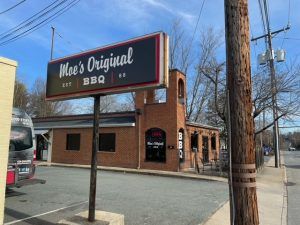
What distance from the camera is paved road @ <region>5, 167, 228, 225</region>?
834cm

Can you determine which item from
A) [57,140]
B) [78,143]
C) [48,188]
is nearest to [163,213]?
[48,188]

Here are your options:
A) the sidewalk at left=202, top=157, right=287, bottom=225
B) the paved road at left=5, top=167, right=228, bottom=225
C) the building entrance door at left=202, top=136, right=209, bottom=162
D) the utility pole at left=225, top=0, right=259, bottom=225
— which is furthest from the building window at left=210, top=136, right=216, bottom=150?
the utility pole at left=225, top=0, right=259, bottom=225

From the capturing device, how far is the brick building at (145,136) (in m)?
21.5

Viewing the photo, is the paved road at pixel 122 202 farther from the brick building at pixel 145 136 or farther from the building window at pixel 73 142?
the building window at pixel 73 142

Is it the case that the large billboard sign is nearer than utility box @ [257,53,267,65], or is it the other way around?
the large billboard sign

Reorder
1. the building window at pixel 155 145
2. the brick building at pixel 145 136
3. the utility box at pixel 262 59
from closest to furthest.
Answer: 1. the brick building at pixel 145 136
2. the building window at pixel 155 145
3. the utility box at pixel 262 59

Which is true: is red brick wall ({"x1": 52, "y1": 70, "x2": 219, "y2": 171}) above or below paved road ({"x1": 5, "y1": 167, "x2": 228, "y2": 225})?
above

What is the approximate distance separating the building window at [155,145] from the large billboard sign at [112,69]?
1560cm

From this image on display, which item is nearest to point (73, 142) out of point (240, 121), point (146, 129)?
point (146, 129)

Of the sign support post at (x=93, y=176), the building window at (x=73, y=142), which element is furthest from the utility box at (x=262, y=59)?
the sign support post at (x=93, y=176)

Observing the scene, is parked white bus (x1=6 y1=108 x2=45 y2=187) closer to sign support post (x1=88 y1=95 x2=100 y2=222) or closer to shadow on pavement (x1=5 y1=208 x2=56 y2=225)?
shadow on pavement (x1=5 y1=208 x2=56 y2=225)

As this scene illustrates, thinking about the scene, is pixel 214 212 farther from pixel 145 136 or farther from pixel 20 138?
pixel 145 136

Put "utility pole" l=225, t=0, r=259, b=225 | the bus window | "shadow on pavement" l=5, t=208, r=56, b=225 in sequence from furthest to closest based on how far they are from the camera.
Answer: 1. the bus window
2. "shadow on pavement" l=5, t=208, r=56, b=225
3. "utility pole" l=225, t=0, r=259, b=225

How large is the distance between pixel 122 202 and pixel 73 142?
1652 cm
